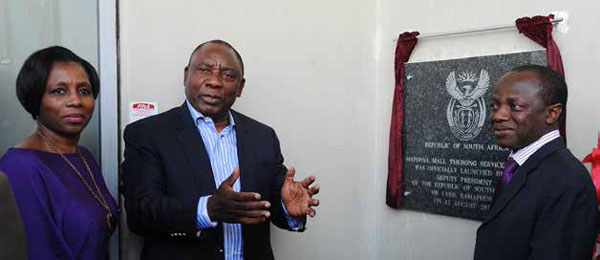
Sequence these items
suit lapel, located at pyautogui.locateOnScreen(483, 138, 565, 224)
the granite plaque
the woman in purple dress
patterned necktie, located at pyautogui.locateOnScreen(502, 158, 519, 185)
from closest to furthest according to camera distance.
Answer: the woman in purple dress
suit lapel, located at pyautogui.locateOnScreen(483, 138, 565, 224)
patterned necktie, located at pyautogui.locateOnScreen(502, 158, 519, 185)
the granite plaque

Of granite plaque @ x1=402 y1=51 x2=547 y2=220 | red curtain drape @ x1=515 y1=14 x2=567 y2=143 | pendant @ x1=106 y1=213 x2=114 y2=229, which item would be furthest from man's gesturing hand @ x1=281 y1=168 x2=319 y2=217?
red curtain drape @ x1=515 y1=14 x2=567 y2=143

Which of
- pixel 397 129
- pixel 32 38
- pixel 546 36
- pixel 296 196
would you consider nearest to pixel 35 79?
pixel 32 38

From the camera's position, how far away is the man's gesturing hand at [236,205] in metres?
1.33

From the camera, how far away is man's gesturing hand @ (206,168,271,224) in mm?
1328

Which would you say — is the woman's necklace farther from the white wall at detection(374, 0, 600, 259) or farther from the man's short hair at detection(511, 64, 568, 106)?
the white wall at detection(374, 0, 600, 259)

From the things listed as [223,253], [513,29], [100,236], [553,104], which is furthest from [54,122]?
[513,29]

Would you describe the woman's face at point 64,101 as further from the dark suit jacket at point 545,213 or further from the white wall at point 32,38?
the dark suit jacket at point 545,213

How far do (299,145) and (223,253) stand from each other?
96 centimetres

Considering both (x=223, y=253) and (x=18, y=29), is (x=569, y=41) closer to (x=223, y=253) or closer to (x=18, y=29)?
(x=223, y=253)

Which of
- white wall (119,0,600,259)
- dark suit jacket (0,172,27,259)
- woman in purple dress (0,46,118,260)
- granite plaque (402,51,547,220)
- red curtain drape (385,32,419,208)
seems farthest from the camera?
red curtain drape (385,32,419,208)

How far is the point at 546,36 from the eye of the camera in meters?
2.09

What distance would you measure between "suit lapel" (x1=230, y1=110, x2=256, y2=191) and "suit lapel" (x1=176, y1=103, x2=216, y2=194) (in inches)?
4.6

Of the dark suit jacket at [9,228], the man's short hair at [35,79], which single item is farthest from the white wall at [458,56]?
the dark suit jacket at [9,228]

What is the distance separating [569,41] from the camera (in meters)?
2.08
